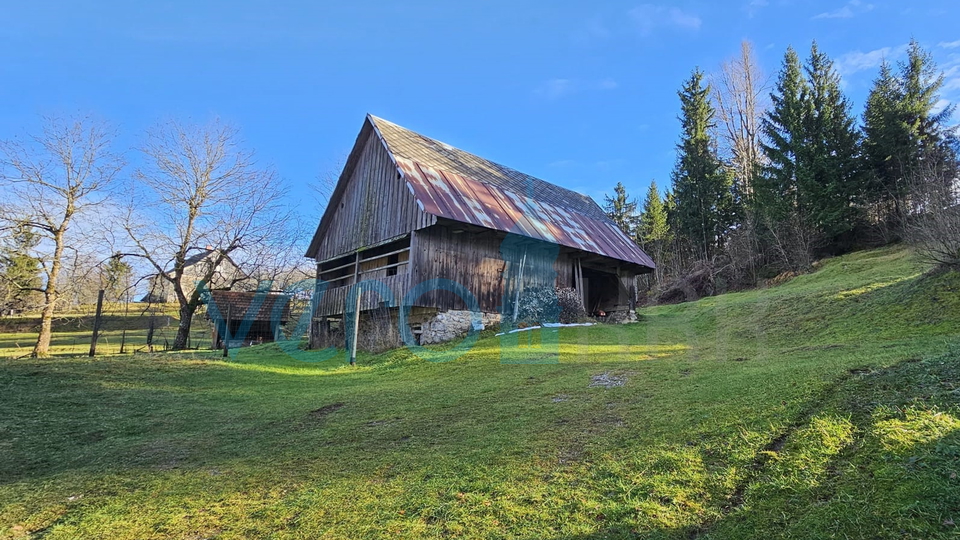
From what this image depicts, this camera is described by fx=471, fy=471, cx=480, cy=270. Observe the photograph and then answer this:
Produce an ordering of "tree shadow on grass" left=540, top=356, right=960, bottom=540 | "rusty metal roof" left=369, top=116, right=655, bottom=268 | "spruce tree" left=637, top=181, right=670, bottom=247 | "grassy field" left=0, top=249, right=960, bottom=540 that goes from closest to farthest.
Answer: "tree shadow on grass" left=540, top=356, right=960, bottom=540
"grassy field" left=0, top=249, right=960, bottom=540
"rusty metal roof" left=369, top=116, right=655, bottom=268
"spruce tree" left=637, top=181, right=670, bottom=247

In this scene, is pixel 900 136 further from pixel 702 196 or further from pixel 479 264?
pixel 479 264

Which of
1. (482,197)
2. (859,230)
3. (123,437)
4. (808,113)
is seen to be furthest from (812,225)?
(123,437)

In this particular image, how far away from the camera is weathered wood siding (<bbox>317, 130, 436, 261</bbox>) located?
1625 centimetres

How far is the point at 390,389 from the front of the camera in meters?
9.23

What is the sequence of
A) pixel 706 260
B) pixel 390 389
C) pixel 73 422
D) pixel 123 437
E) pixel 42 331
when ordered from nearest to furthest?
pixel 123 437, pixel 73 422, pixel 390 389, pixel 42 331, pixel 706 260

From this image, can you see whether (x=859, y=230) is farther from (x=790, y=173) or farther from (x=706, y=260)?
(x=706, y=260)

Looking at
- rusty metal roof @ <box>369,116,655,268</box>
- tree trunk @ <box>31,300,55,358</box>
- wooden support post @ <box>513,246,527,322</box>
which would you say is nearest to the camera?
rusty metal roof @ <box>369,116,655,268</box>

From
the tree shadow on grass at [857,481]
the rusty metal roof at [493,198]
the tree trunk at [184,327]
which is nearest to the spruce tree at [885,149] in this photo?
the rusty metal roof at [493,198]

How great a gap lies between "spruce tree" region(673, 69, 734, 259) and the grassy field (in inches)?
1029

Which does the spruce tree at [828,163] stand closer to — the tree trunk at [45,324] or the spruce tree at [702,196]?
the spruce tree at [702,196]

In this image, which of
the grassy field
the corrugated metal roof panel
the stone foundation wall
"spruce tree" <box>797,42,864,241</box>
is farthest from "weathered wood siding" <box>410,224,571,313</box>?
"spruce tree" <box>797,42,864,241</box>

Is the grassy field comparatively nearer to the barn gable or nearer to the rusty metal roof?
the rusty metal roof

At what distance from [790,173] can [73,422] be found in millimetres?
32967

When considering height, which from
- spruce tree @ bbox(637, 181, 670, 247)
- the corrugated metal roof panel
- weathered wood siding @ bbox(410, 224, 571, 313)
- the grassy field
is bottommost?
the grassy field
